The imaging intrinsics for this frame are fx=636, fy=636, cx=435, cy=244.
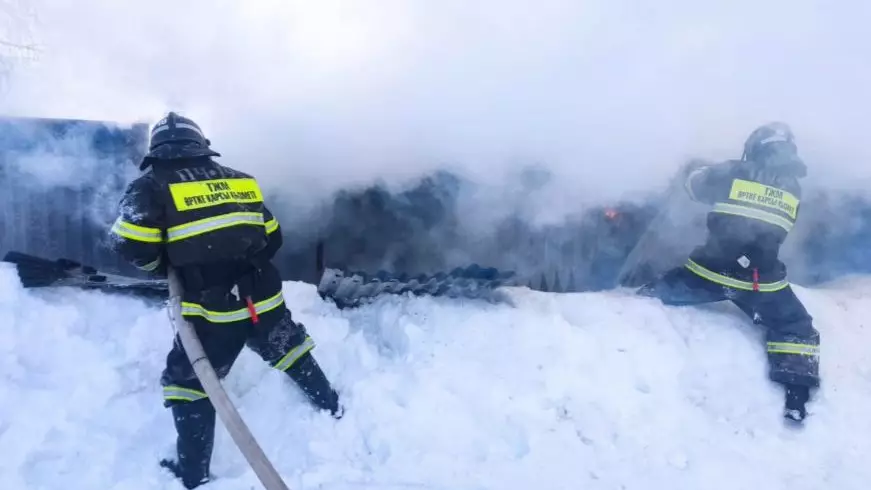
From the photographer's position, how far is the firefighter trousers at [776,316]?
3.86 metres

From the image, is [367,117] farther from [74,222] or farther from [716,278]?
[716,278]

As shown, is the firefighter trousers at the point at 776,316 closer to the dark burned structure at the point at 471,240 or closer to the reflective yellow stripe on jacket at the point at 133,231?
the dark burned structure at the point at 471,240

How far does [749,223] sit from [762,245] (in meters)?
0.18

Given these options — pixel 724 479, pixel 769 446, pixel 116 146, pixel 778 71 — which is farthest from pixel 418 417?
pixel 778 71

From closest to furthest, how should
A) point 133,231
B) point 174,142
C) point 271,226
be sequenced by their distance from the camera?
1. point 133,231
2. point 174,142
3. point 271,226

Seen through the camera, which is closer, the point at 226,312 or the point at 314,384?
the point at 226,312

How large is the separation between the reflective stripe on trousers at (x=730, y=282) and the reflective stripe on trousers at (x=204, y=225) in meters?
2.95

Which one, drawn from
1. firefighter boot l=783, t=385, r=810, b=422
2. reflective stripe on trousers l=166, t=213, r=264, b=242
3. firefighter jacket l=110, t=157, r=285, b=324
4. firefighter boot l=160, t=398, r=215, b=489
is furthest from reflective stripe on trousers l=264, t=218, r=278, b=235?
firefighter boot l=783, t=385, r=810, b=422

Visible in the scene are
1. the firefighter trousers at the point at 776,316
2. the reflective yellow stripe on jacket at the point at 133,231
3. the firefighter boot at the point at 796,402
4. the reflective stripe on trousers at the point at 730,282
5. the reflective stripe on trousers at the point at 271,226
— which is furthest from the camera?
the reflective stripe on trousers at the point at 730,282

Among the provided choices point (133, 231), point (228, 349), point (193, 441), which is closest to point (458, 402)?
point (228, 349)

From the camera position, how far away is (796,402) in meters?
3.75

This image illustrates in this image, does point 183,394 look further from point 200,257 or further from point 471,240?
point 471,240

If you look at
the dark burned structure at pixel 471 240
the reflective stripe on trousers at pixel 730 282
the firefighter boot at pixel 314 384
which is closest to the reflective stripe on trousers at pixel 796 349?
the reflective stripe on trousers at pixel 730 282

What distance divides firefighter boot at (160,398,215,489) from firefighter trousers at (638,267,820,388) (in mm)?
3033
